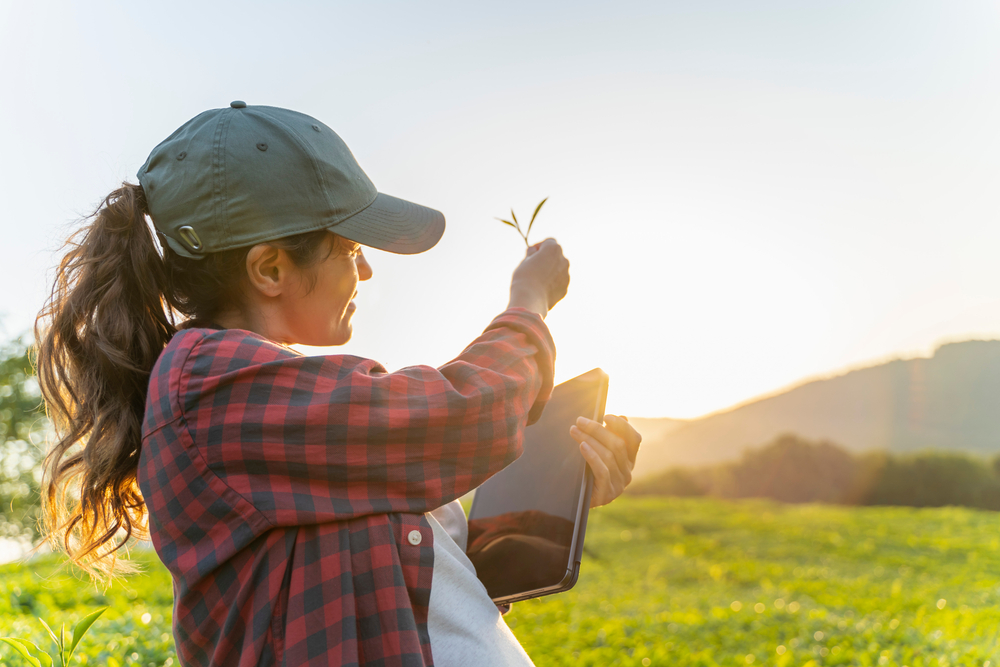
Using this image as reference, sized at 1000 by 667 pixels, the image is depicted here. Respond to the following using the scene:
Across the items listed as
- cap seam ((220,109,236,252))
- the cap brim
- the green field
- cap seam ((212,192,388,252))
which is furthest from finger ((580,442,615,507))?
the green field

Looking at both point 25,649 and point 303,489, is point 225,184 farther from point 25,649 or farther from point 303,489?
point 25,649

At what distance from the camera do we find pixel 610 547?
318 inches

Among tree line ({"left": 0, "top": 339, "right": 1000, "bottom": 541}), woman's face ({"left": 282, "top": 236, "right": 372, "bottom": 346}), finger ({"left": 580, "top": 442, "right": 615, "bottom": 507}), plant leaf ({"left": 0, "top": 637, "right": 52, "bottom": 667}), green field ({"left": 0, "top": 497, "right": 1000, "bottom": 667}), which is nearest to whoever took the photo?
woman's face ({"left": 282, "top": 236, "right": 372, "bottom": 346})

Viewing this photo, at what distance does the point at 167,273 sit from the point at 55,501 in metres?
0.51

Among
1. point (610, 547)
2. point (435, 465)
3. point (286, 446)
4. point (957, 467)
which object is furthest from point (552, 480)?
point (957, 467)

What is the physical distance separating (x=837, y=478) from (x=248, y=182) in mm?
11064

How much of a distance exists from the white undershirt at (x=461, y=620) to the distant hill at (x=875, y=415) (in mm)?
8967

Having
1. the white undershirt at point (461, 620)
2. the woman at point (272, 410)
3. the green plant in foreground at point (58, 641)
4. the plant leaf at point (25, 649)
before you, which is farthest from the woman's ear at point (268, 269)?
the plant leaf at point (25, 649)

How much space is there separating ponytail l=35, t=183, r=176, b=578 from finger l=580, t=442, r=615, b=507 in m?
0.84

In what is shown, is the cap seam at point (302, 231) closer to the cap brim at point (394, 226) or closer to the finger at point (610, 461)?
the cap brim at point (394, 226)

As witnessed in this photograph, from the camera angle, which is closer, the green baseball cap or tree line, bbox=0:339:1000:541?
the green baseball cap

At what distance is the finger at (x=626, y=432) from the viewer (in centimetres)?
135

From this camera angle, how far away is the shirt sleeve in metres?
0.95

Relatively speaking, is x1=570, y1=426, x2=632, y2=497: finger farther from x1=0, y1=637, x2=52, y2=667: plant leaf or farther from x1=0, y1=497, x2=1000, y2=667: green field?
x1=0, y1=497, x2=1000, y2=667: green field
